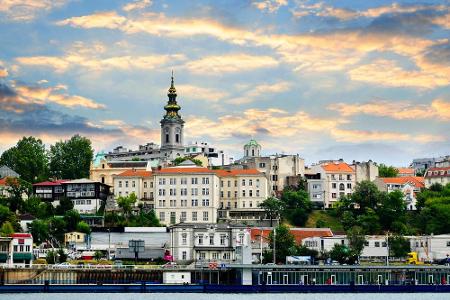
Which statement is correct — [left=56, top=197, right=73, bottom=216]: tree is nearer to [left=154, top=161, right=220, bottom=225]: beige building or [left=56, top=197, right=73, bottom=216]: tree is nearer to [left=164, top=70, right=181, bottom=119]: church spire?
[left=154, top=161, right=220, bottom=225]: beige building

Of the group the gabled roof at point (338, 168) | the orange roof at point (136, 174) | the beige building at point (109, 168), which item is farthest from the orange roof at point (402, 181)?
the beige building at point (109, 168)

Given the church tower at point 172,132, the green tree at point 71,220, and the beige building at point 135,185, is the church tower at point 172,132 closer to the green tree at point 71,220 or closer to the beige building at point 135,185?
the beige building at point 135,185

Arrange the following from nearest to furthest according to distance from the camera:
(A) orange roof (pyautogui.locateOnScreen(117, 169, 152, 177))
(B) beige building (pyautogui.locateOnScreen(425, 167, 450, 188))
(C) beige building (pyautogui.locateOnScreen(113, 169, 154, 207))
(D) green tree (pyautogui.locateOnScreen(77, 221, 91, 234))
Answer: (D) green tree (pyautogui.locateOnScreen(77, 221, 91, 234)) < (C) beige building (pyautogui.locateOnScreen(113, 169, 154, 207)) < (A) orange roof (pyautogui.locateOnScreen(117, 169, 152, 177)) < (B) beige building (pyautogui.locateOnScreen(425, 167, 450, 188))

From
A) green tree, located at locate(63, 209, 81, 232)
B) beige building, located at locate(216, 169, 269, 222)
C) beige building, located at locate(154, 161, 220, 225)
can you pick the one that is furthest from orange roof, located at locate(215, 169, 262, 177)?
green tree, located at locate(63, 209, 81, 232)

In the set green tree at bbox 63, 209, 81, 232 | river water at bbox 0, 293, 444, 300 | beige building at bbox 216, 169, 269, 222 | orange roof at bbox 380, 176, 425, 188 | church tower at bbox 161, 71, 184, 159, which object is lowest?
river water at bbox 0, 293, 444, 300

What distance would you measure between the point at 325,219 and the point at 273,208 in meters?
7.57

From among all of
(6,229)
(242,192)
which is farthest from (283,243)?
(6,229)

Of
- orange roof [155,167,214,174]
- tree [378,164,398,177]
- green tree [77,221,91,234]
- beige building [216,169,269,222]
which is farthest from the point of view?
tree [378,164,398,177]

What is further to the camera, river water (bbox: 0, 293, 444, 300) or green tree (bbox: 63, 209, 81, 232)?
green tree (bbox: 63, 209, 81, 232)

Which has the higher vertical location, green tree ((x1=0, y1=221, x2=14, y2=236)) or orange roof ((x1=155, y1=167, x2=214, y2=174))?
orange roof ((x1=155, y1=167, x2=214, y2=174))

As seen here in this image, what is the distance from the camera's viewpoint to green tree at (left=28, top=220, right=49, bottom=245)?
100 meters

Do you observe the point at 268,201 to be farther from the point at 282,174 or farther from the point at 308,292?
the point at 308,292

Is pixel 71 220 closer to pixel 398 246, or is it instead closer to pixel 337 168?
pixel 398 246

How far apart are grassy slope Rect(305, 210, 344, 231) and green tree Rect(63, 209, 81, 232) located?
2938 cm
